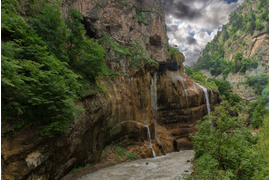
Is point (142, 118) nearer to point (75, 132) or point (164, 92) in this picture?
point (164, 92)

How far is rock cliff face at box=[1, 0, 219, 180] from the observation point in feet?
25.9

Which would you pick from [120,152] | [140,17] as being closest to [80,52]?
[120,152]

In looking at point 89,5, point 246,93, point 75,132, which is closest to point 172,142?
point 75,132

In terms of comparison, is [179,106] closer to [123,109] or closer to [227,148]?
[123,109]

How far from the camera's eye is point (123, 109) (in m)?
19.5

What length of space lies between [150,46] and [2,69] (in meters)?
31.8

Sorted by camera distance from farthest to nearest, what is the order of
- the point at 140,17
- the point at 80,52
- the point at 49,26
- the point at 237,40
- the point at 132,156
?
the point at 237,40, the point at 140,17, the point at 132,156, the point at 80,52, the point at 49,26

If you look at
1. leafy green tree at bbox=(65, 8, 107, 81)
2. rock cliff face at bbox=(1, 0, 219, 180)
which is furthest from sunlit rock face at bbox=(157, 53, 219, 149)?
leafy green tree at bbox=(65, 8, 107, 81)

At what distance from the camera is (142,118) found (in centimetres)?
2406

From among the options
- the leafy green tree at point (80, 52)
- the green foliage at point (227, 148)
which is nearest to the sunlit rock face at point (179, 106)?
the leafy green tree at point (80, 52)

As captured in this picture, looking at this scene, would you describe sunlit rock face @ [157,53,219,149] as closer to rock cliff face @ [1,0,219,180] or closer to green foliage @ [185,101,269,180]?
rock cliff face @ [1,0,219,180]

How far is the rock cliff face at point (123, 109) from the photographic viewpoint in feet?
25.9

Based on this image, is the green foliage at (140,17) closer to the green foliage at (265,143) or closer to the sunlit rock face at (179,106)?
the sunlit rock face at (179,106)

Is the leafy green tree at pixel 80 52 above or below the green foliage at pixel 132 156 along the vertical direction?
above
